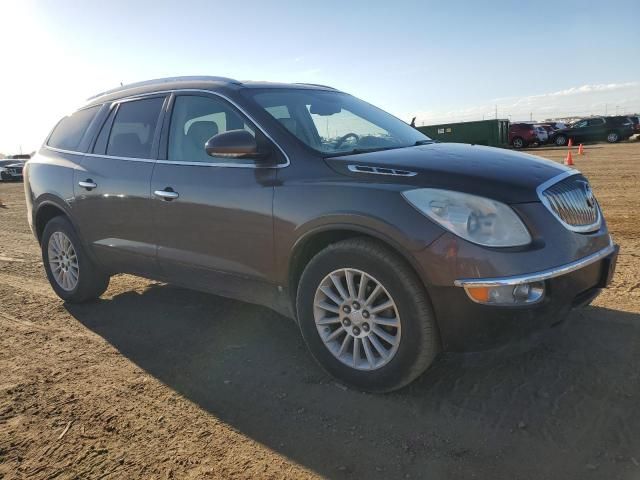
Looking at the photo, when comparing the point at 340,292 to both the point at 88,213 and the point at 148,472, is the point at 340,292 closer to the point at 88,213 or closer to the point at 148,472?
the point at 148,472

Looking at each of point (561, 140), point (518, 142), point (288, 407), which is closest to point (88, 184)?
point (288, 407)

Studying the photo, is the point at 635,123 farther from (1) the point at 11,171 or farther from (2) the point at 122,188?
(1) the point at 11,171

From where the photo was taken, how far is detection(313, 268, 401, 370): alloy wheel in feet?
10.0

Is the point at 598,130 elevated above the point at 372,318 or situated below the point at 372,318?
above

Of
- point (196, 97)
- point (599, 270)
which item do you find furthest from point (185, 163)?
point (599, 270)

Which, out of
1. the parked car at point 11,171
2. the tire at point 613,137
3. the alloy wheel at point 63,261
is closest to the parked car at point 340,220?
the alloy wheel at point 63,261

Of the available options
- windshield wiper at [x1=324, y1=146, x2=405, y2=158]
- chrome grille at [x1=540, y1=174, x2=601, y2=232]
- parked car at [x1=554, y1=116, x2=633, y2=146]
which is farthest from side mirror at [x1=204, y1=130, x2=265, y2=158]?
parked car at [x1=554, y1=116, x2=633, y2=146]

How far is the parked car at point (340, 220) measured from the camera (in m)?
2.78

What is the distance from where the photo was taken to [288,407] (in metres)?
3.12

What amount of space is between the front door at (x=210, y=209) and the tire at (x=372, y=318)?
425 mm

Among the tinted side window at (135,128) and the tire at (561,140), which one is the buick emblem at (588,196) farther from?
the tire at (561,140)

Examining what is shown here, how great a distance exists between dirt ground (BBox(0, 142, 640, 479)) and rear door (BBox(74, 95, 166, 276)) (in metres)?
0.65

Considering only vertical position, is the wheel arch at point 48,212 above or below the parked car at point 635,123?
below

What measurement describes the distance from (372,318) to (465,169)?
0.99m
